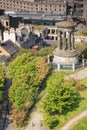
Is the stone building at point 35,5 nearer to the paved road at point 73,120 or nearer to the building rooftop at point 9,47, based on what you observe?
the building rooftop at point 9,47

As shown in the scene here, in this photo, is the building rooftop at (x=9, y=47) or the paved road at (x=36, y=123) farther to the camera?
the building rooftop at (x=9, y=47)

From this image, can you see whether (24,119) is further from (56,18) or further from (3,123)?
(56,18)

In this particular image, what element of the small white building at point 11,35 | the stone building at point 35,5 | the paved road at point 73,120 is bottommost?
the stone building at point 35,5

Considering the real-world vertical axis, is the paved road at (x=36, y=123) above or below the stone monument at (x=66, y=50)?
below

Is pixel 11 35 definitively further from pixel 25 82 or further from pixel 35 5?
pixel 35 5

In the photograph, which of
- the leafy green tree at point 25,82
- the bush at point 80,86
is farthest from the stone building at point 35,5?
the bush at point 80,86

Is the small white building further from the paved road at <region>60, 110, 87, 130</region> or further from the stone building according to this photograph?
the stone building
